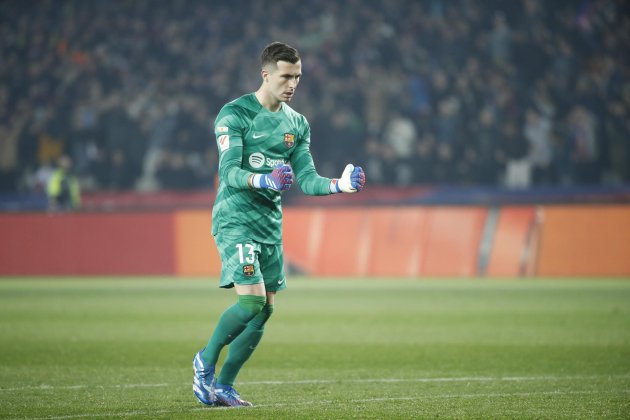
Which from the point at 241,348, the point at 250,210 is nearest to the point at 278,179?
the point at 250,210

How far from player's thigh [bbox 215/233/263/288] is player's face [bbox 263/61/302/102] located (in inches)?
37.3

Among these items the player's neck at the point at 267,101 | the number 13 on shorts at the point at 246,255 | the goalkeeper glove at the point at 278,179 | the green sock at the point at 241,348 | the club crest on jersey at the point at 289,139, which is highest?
the player's neck at the point at 267,101

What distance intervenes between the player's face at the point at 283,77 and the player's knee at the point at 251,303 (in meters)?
1.26

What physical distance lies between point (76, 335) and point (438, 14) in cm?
1873

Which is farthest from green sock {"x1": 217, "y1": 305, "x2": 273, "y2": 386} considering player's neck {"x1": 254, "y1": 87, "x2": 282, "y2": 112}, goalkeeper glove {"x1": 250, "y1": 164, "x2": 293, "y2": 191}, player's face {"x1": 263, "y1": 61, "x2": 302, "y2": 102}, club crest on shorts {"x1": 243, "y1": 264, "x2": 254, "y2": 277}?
player's face {"x1": 263, "y1": 61, "x2": 302, "y2": 102}

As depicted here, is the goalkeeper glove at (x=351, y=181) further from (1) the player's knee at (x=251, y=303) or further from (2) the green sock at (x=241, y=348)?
(2) the green sock at (x=241, y=348)

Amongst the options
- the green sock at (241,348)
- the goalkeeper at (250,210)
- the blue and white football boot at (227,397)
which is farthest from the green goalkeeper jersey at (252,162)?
the blue and white football boot at (227,397)

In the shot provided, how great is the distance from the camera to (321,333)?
12.3m

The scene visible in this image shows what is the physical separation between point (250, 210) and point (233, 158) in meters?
0.38

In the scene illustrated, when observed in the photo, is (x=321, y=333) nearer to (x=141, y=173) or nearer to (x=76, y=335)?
(x=76, y=335)

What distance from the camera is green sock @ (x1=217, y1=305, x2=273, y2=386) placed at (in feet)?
23.1

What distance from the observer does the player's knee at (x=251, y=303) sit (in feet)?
22.5

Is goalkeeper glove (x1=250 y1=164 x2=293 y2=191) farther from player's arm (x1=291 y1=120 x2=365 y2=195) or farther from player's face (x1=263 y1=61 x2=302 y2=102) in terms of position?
player's face (x1=263 y1=61 x2=302 y2=102)

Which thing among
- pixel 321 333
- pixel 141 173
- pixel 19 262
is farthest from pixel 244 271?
pixel 141 173
